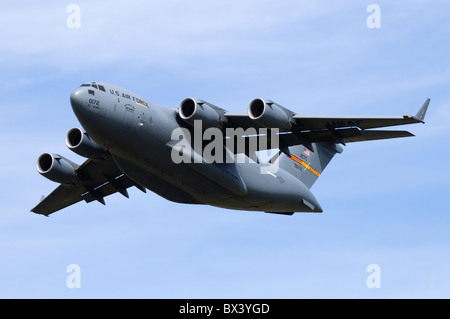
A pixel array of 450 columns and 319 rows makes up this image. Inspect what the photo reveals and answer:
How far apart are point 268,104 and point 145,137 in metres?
3.05

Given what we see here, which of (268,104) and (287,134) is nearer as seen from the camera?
(268,104)

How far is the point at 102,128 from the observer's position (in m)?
19.4

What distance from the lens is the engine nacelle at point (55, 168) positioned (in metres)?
23.5

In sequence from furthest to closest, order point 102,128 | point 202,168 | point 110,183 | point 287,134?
point 110,183
point 287,134
point 202,168
point 102,128

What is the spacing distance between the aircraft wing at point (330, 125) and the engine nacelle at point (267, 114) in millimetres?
420

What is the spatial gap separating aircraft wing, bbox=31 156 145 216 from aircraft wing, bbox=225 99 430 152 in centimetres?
422

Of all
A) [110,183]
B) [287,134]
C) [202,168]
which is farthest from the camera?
[110,183]

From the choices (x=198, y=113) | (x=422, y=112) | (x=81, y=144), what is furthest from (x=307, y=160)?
(x=81, y=144)

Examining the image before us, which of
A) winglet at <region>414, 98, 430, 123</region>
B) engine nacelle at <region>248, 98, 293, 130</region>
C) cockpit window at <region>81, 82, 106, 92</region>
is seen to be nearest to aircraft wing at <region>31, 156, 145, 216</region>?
cockpit window at <region>81, 82, 106, 92</region>

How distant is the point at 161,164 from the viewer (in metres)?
20.2

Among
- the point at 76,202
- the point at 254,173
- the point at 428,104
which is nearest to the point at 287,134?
the point at 254,173

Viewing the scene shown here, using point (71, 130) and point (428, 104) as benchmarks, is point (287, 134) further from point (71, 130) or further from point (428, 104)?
point (71, 130)

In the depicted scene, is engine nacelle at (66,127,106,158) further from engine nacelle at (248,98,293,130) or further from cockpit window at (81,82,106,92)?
engine nacelle at (248,98,293,130)

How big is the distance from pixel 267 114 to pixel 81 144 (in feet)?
16.6
